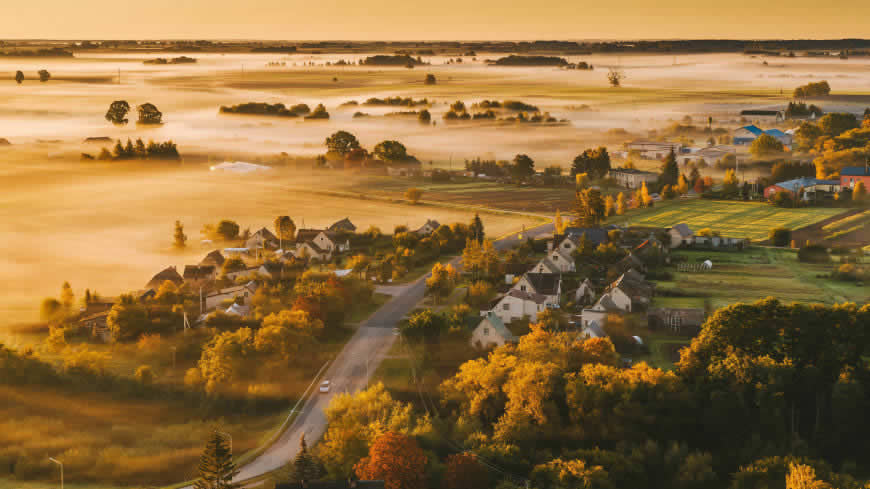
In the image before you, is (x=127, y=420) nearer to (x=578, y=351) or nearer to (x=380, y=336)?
(x=380, y=336)

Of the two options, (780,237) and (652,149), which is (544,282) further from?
(652,149)

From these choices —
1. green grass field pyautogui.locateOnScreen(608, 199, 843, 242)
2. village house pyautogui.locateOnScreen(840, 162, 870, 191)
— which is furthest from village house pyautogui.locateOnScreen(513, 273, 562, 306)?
village house pyautogui.locateOnScreen(840, 162, 870, 191)

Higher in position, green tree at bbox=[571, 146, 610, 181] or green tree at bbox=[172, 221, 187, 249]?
green tree at bbox=[571, 146, 610, 181]

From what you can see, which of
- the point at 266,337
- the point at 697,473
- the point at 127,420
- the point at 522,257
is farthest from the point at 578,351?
the point at 522,257

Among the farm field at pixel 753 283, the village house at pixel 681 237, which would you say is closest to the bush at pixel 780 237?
the farm field at pixel 753 283

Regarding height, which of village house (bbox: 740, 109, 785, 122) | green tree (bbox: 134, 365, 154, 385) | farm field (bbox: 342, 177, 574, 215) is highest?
village house (bbox: 740, 109, 785, 122)

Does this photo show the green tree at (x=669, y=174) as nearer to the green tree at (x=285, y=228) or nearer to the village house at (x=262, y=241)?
the green tree at (x=285, y=228)

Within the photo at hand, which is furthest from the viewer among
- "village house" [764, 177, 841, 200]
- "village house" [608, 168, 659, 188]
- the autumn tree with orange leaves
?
"village house" [608, 168, 659, 188]

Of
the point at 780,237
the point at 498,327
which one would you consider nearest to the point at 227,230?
the point at 498,327

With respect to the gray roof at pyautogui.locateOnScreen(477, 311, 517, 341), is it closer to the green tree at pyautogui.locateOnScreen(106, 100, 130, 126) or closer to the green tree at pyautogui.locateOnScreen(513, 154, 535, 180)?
the green tree at pyautogui.locateOnScreen(513, 154, 535, 180)
